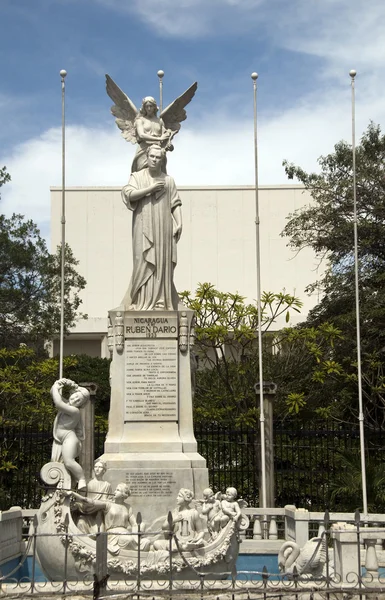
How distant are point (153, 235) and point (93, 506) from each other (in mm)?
4849

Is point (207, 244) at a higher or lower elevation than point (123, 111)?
higher

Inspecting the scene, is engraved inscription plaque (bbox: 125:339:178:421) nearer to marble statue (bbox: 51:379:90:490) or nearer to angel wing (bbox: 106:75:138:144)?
marble statue (bbox: 51:379:90:490)

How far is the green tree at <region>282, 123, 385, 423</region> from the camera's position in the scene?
2489 cm

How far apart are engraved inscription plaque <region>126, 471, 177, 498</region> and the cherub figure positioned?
4.36 feet

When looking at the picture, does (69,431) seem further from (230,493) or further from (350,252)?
(350,252)

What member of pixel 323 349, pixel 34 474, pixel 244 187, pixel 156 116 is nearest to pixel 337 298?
pixel 323 349

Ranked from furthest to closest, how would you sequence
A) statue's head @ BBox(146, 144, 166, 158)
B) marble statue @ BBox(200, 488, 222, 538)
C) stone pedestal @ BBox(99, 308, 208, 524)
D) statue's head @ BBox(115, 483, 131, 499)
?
1. statue's head @ BBox(146, 144, 166, 158)
2. stone pedestal @ BBox(99, 308, 208, 524)
3. statue's head @ BBox(115, 483, 131, 499)
4. marble statue @ BBox(200, 488, 222, 538)

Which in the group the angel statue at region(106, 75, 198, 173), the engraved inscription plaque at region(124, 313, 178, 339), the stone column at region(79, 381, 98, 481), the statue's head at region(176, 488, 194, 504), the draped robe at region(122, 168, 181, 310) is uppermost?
the angel statue at region(106, 75, 198, 173)

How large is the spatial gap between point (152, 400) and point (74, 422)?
6.42 ft

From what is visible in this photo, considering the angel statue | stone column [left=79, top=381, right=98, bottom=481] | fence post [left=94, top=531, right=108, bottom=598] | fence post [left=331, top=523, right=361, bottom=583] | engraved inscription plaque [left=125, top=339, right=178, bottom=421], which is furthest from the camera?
stone column [left=79, top=381, right=98, bottom=481]

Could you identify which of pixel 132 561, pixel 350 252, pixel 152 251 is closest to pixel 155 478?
pixel 132 561

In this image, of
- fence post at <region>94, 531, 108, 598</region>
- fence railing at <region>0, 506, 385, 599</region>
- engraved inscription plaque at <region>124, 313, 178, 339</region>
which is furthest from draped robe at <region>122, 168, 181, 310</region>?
fence post at <region>94, 531, 108, 598</region>

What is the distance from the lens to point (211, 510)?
12.3m

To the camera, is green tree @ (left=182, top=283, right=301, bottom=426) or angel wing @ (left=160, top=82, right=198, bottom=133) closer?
angel wing @ (left=160, top=82, right=198, bottom=133)
